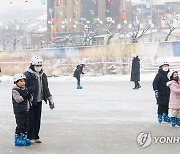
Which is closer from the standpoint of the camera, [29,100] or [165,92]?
[29,100]

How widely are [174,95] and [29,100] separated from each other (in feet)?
11.1

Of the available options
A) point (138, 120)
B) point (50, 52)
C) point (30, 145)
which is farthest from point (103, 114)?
point (50, 52)

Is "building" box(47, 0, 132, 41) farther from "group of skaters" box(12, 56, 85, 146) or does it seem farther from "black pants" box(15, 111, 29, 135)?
"black pants" box(15, 111, 29, 135)

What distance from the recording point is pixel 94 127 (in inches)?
375

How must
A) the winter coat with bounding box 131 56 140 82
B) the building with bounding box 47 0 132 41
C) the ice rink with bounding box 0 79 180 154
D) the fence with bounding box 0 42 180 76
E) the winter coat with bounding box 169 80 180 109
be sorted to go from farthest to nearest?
the building with bounding box 47 0 132 41 → the fence with bounding box 0 42 180 76 → the winter coat with bounding box 131 56 140 82 → the winter coat with bounding box 169 80 180 109 → the ice rink with bounding box 0 79 180 154

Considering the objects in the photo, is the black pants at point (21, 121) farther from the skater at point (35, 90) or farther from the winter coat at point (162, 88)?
the winter coat at point (162, 88)

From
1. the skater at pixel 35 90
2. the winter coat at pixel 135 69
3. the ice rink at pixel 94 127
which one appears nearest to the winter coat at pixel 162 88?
the ice rink at pixel 94 127

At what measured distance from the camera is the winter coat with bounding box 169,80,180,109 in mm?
9192

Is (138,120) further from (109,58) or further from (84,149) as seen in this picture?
(109,58)

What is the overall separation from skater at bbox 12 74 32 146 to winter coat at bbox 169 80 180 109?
332cm

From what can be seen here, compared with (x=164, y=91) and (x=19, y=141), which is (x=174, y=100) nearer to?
(x=164, y=91)

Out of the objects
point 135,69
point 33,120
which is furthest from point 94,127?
point 135,69

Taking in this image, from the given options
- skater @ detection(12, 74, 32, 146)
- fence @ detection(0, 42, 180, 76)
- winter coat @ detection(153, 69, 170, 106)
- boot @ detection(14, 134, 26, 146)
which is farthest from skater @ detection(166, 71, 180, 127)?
fence @ detection(0, 42, 180, 76)

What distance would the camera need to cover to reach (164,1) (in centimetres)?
10025
